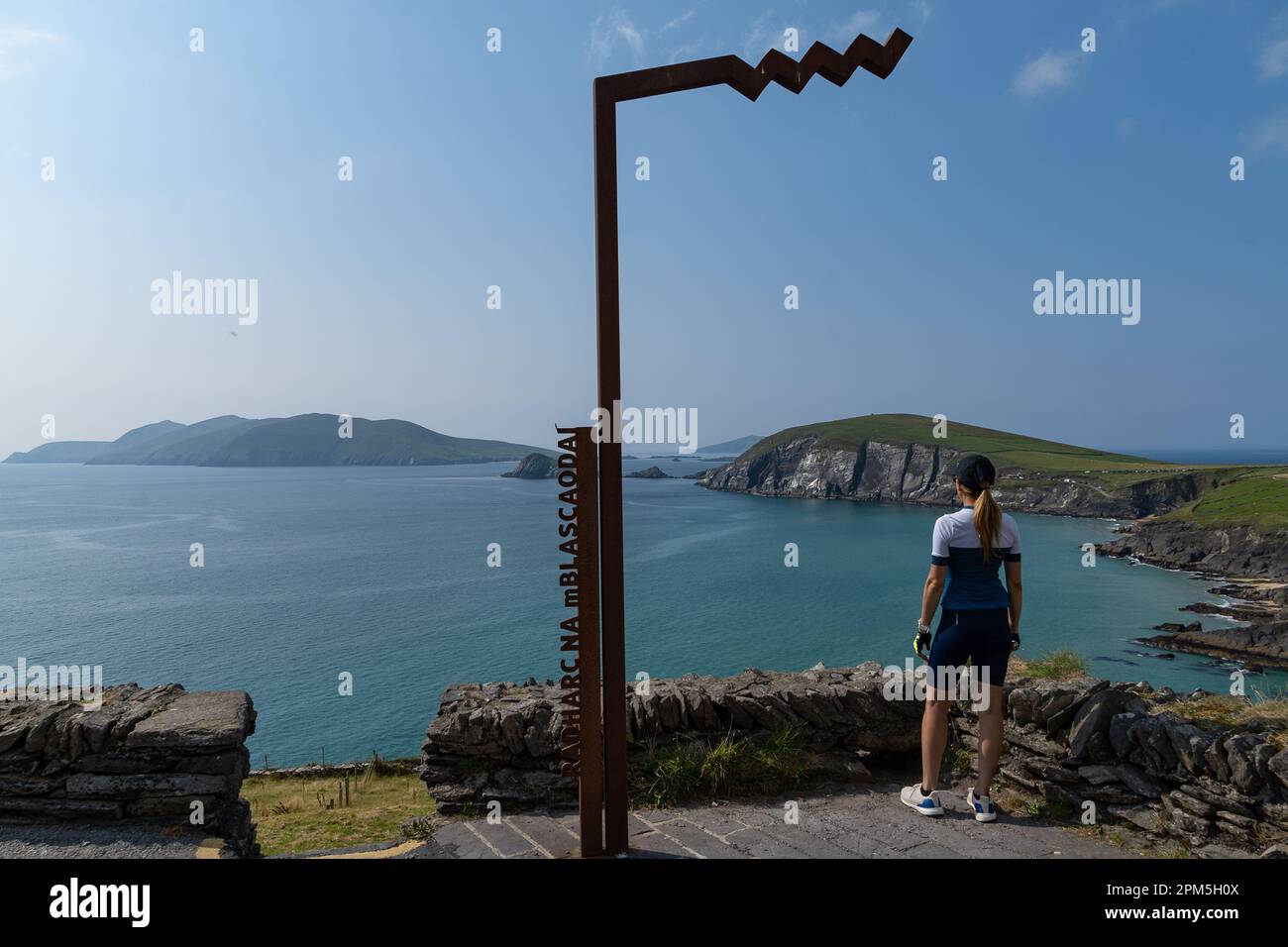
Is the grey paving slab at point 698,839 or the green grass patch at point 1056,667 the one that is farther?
the green grass patch at point 1056,667

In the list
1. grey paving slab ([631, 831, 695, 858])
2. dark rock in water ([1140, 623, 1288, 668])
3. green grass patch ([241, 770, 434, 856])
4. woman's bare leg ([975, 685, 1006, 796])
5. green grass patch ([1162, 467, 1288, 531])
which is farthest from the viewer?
green grass patch ([1162, 467, 1288, 531])

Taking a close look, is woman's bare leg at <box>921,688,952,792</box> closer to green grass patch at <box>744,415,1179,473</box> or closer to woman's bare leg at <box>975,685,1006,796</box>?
woman's bare leg at <box>975,685,1006,796</box>

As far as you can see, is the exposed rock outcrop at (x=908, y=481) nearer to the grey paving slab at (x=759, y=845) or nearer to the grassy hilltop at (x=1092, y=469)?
the grassy hilltop at (x=1092, y=469)

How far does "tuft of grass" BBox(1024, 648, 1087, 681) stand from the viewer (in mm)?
6613

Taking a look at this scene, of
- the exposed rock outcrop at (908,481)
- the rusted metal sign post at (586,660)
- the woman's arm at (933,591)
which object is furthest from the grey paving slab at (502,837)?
the exposed rock outcrop at (908,481)

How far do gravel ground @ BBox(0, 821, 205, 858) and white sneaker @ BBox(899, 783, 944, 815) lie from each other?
465 centimetres

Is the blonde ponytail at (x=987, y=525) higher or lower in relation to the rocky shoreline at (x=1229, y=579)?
higher

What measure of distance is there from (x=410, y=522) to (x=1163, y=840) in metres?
120

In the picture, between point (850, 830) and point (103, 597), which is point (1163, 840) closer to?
point (850, 830)

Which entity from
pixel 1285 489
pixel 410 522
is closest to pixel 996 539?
pixel 1285 489

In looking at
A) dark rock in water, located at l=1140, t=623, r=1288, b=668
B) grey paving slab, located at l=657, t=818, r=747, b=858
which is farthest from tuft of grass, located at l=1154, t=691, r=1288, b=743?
dark rock in water, located at l=1140, t=623, r=1288, b=668

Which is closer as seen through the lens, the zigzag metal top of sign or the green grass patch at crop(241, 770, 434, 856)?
the zigzag metal top of sign

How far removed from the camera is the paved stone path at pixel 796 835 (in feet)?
15.0

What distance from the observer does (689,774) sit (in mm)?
5613
